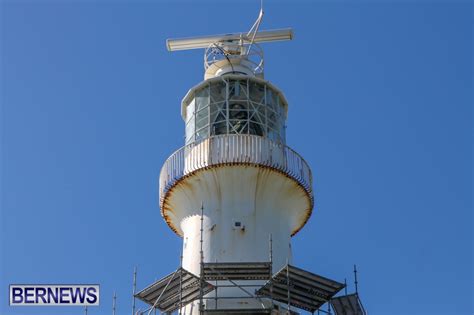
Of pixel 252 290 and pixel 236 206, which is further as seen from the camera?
pixel 236 206

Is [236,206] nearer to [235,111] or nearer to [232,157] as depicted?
[232,157]

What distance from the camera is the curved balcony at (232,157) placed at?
3406cm

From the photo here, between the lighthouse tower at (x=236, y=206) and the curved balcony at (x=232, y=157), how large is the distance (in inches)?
1.2

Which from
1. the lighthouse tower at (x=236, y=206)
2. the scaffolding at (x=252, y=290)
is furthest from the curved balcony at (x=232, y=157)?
the scaffolding at (x=252, y=290)

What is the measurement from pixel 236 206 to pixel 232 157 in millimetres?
1512

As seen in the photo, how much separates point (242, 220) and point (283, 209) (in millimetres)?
1694

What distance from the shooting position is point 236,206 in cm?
3409

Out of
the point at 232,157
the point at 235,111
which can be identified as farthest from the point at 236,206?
the point at 235,111

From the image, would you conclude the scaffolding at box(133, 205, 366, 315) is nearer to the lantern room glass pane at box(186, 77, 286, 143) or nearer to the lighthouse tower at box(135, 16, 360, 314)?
the lighthouse tower at box(135, 16, 360, 314)

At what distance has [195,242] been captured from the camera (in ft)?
111

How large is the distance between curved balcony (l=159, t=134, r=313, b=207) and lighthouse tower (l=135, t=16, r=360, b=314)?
0.10ft

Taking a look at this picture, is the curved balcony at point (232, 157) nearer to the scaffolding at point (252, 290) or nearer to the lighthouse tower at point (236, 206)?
the lighthouse tower at point (236, 206)

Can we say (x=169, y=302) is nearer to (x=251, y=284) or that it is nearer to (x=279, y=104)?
(x=251, y=284)

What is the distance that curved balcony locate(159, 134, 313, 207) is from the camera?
112ft
